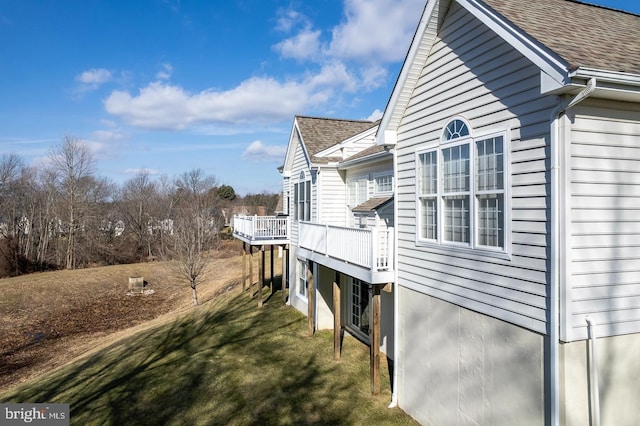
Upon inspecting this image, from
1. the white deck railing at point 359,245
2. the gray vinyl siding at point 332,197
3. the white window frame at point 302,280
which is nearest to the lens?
the white deck railing at point 359,245

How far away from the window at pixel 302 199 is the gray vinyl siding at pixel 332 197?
4.35 feet

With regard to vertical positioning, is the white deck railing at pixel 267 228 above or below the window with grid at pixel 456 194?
below

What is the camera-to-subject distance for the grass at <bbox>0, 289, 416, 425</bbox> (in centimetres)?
902

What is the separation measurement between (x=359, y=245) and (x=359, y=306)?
4932 mm

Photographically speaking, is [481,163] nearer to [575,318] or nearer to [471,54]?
[471,54]

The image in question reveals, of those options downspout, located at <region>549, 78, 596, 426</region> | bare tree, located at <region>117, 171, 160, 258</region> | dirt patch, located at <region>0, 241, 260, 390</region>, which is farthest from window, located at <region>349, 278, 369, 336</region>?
bare tree, located at <region>117, 171, 160, 258</region>

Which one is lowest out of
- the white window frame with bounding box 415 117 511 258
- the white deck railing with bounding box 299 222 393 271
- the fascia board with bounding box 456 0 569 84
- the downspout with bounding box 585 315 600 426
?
the downspout with bounding box 585 315 600 426

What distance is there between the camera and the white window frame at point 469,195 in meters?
5.60

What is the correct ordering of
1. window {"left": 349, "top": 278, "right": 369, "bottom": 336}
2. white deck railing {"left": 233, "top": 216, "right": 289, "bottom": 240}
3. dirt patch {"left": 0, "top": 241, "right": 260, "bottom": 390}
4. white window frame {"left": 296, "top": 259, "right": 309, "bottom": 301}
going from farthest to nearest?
dirt patch {"left": 0, "top": 241, "right": 260, "bottom": 390} → white deck railing {"left": 233, "top": 216, "right": 289, "bottom": 240} → white window frame {"left": 296, "top": 259, "right": 309, "bottom": 301} → window {"left": 349, "top": 278, "right": 369, "bottom": 336}

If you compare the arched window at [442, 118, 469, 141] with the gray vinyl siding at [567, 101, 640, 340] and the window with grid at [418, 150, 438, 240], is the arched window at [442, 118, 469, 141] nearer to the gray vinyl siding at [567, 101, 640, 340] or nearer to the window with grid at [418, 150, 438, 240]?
the window with grid at [418, 150, 438, 240]

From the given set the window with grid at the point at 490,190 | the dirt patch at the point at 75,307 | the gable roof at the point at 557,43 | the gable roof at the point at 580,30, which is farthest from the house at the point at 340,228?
the dirt patch at the point at 75,307

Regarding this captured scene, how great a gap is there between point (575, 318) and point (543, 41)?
131 inches

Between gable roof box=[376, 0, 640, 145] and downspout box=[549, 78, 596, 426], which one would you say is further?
downspout box=[549, 78, 596, 426]

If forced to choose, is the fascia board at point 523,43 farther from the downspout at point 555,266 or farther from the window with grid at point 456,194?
the window with grid at point 456,194
